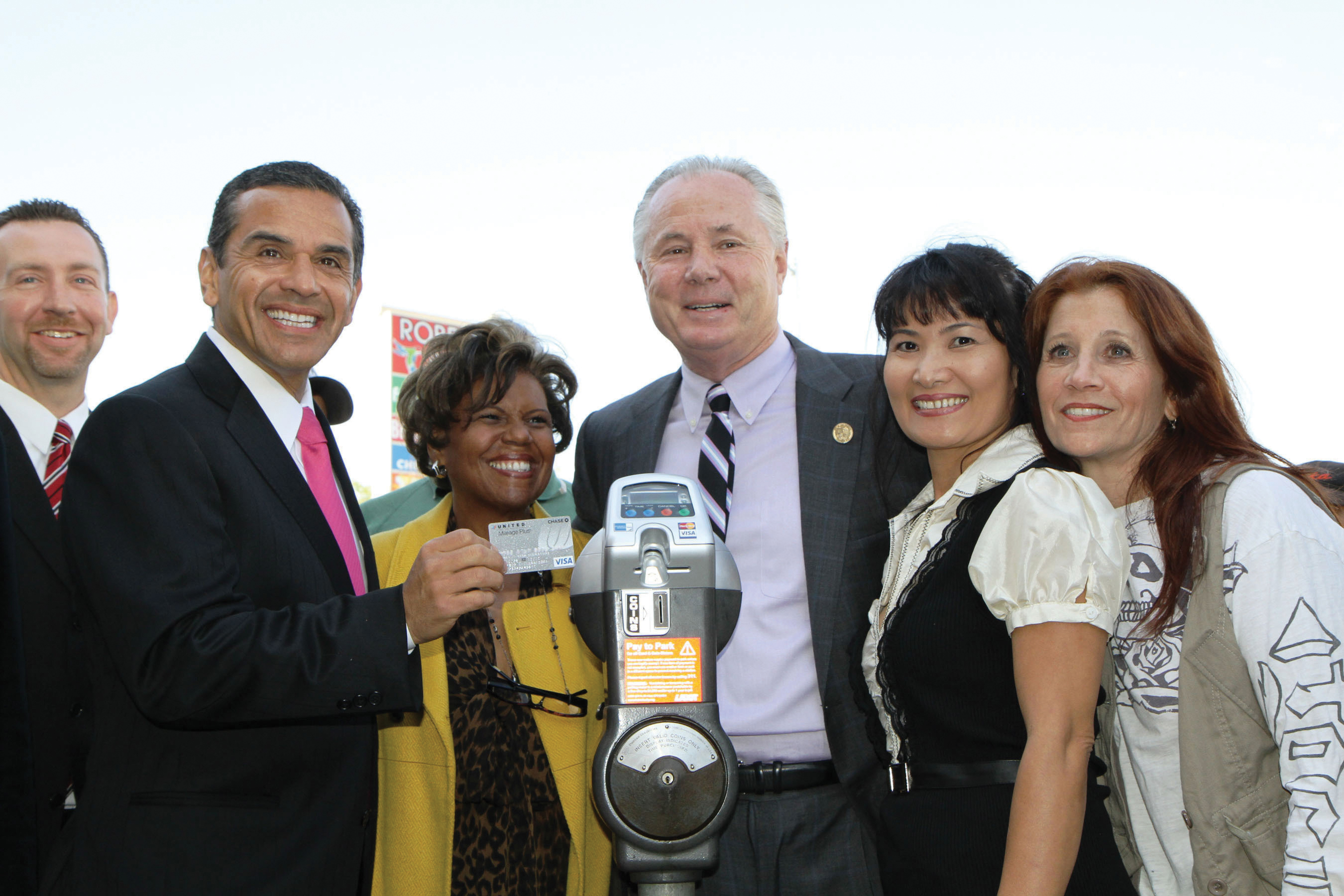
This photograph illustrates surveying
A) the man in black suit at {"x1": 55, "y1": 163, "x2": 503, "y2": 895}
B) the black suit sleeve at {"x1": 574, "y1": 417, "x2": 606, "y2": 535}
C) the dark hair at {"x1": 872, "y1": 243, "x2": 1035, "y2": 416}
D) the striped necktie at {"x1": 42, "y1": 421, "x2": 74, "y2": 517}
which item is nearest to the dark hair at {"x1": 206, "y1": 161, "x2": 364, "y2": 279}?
the man in black suit at {"x1": 55, "y1": 163, "x2": 503, "y2": 895}

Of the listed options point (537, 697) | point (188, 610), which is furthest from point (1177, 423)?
point (188, 610)

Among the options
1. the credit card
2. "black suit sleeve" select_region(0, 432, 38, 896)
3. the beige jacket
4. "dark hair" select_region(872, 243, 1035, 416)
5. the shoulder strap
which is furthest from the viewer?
"dark hair" select_region(872, 243, 1035, 416)

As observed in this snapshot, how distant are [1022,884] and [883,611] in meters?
0.60

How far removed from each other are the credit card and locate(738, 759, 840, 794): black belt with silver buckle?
27.0 inches

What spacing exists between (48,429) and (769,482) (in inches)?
86.6

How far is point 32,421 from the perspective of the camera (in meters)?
3.05

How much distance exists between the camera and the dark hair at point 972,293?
2.20 m

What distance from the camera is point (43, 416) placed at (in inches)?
121

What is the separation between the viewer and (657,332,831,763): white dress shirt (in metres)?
2.37

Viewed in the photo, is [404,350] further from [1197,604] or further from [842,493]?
[1197,604]

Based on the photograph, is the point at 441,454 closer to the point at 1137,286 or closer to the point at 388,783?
the point at 388,783

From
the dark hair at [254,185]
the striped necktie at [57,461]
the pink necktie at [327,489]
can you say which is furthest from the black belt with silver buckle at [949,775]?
the striped necktie at [57,461]

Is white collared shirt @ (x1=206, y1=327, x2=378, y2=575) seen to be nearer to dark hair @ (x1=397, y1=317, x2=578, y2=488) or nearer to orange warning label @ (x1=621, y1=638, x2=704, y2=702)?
dark hair @ (x1=397, y1=317, x2=578, y2=488)

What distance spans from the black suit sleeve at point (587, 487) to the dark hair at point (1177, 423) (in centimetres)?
134
